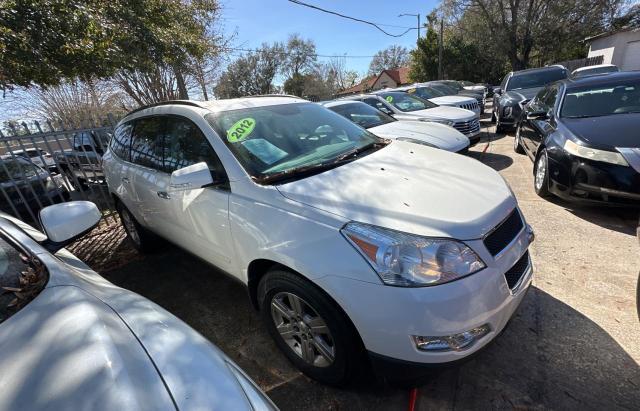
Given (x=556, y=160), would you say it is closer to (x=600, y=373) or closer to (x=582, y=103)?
(x=582, y=103)

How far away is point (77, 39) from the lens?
470 centimetres

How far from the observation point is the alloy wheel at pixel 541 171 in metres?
4.33

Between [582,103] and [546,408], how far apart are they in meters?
4.55

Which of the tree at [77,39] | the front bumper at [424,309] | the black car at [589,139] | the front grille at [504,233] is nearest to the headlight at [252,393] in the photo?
the front bumper at [424,309]

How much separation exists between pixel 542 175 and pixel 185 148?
174 inches

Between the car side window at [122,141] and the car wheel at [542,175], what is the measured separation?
4990 mm

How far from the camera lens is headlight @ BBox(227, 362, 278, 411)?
1.14 m

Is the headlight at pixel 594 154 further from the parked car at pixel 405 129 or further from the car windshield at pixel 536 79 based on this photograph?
the car windshield at pixel 536 79

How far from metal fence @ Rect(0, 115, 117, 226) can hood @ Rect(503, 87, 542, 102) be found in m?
9.38

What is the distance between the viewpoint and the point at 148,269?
397 centimetres

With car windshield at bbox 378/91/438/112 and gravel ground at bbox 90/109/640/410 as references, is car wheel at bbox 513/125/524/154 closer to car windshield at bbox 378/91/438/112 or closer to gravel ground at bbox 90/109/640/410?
car windshield at bbox 378/91/438/112

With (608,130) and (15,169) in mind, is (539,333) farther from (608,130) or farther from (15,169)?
(15,169)

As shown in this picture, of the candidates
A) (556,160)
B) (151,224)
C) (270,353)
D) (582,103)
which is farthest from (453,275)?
(582,103)

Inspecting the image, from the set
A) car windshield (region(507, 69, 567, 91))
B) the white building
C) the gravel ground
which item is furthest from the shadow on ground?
the white building
